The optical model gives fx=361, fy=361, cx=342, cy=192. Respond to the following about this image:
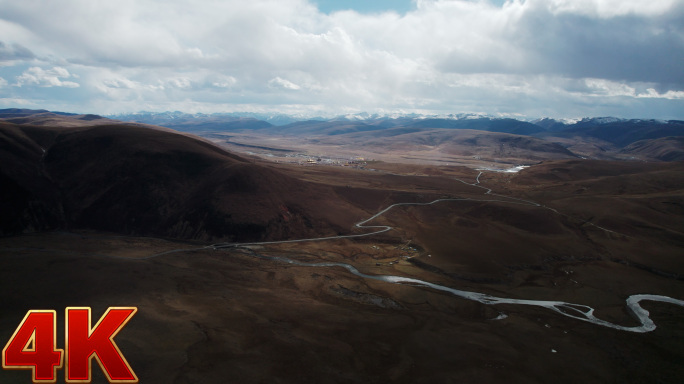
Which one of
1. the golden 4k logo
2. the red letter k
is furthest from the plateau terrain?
the red letter k

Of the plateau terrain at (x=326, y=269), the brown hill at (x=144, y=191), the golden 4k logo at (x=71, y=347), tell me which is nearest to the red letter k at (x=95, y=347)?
the golden 4k logo at (x=71, y=347)

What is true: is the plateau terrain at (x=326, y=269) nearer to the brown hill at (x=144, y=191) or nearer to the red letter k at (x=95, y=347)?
the brown hill at (x=144, y=191)

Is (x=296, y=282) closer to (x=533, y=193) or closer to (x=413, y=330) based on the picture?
(x=413, y=330)

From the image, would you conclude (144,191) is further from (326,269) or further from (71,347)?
(71,347)

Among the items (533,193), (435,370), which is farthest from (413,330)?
(533,193)

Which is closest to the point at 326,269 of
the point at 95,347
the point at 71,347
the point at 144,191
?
the point at 95,347
